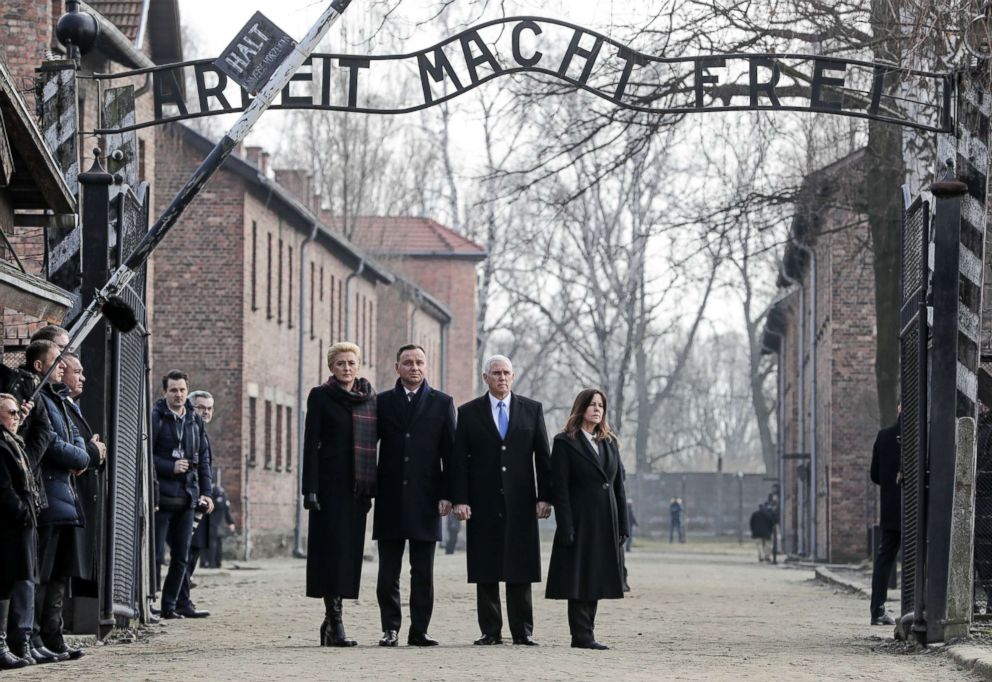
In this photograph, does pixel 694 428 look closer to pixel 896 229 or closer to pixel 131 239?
pixel 896 229

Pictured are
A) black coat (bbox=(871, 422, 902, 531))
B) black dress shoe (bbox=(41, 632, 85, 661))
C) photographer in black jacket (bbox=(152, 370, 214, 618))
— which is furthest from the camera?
black coat (bbox=(871, 422, 902, 531))

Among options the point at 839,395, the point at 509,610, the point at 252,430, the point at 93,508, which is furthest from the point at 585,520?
the point at 252,430

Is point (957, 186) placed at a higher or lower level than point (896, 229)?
lower

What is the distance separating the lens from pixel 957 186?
1352cm

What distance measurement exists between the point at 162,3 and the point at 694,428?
6825cm

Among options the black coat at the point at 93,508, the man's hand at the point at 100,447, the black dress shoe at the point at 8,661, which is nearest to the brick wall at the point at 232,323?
the black coat at the point at 93,508

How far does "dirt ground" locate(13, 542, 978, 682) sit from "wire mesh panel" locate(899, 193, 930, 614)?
684mm

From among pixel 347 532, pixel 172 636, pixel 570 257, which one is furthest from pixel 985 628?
pixel 570 257

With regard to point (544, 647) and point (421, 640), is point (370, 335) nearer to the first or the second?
point (421, 640)

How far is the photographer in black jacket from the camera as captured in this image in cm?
1625

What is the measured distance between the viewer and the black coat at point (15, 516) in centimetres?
1102

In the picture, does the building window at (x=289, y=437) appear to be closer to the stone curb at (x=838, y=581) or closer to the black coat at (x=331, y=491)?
the stone curb at (x=838, y=581)

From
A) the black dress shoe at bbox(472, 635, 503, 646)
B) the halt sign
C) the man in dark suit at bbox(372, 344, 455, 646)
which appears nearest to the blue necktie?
the man in dark suit at bbox(372, 344, 455, 646)

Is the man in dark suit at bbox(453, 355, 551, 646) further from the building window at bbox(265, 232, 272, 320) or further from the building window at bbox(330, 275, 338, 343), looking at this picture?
the building window at bbox(330, 275, 338, 343)
